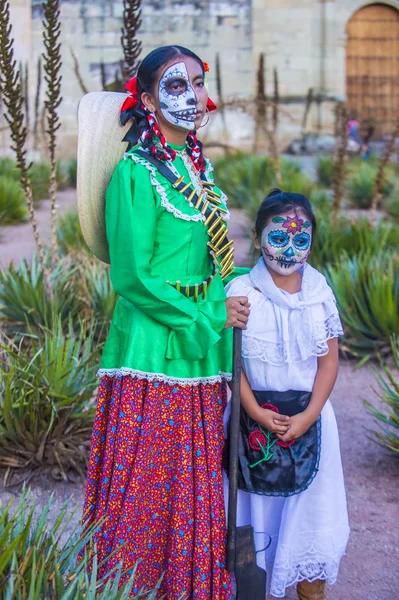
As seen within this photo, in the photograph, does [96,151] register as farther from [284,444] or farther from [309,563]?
[309,563]

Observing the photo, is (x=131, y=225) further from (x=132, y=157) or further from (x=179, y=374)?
(x=179, y=374)

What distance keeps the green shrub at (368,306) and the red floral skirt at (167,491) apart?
3463 mm

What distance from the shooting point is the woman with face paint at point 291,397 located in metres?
2.85

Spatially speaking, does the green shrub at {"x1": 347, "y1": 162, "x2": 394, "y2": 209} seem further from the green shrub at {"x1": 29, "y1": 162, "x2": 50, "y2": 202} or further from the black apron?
the black apron

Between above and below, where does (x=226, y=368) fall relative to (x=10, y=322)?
above

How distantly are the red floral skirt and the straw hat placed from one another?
0.58m

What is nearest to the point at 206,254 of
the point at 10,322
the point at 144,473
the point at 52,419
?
the point at 144,473

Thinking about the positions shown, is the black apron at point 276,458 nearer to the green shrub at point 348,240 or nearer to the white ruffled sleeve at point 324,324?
the white ruffled sleeve at point 324,324

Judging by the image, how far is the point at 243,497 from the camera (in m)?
3.01

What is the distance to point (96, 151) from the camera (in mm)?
2854

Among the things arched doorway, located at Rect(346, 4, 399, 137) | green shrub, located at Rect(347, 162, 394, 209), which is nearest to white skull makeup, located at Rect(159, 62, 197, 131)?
green shrub, located at Rect(347, 162, 394, 209)

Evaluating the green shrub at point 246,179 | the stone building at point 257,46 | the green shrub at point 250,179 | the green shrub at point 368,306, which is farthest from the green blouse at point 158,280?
the stone building at point 257,46

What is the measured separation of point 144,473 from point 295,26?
57.8 feet

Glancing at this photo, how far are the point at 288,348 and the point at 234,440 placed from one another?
374 mm
